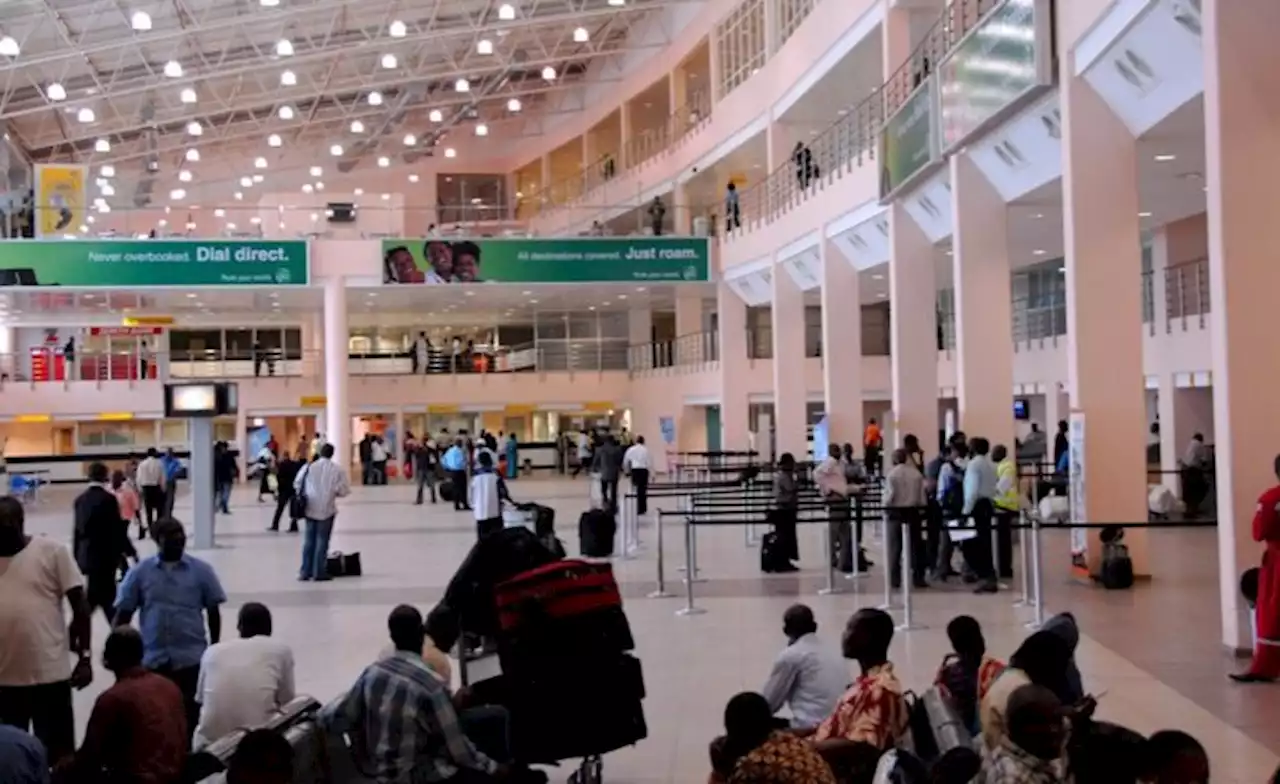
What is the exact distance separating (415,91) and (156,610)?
130 feet

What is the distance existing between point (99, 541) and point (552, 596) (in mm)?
5913

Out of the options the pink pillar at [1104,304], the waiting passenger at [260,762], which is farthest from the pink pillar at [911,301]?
the waiting passenger at [260,762]

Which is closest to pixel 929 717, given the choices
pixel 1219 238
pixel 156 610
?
pixel 156 610

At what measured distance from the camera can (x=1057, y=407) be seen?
30500 millimetres

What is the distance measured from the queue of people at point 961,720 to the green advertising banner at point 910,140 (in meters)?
13.6

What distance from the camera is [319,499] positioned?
A: 53.8ft

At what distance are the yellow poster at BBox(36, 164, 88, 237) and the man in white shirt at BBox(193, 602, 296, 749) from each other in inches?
1185

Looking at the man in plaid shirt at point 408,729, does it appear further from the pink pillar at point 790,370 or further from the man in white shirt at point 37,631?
the pink pillar at point 790,370

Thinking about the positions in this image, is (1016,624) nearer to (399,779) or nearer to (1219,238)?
(1219,238)

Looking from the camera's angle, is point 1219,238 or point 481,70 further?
point 481,70

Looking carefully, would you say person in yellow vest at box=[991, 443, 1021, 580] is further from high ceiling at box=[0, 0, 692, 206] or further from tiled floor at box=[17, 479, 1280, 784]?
high ceiling at box=[0, 0, 692, 206]

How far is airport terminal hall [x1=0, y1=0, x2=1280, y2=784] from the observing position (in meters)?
6.27

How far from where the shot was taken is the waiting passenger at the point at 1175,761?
432 cm

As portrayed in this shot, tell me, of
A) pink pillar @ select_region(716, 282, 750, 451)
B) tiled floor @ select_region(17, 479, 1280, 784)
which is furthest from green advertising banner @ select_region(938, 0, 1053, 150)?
pink pillar @ select_region(716, 282, 750, 451)
